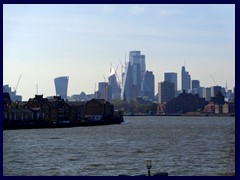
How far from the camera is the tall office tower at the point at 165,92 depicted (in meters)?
115

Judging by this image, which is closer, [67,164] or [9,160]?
[67,164]

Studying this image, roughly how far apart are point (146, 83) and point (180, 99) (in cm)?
3249

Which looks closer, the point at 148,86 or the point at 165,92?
the point at 165,92

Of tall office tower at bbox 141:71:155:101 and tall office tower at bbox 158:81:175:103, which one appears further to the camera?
tall office tower at bbox 141:71:155:101

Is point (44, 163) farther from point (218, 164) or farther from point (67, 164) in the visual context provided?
point (218, 164)

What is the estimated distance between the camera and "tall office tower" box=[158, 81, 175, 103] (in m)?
115

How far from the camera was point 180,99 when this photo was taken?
99938mm

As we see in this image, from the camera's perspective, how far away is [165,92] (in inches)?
4550

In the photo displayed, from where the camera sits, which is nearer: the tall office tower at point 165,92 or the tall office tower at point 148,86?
the tall office tower at point 165,92

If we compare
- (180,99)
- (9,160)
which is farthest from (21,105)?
(180,99)

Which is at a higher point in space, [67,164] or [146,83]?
[146,83]
